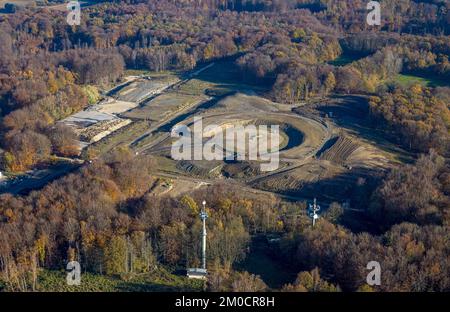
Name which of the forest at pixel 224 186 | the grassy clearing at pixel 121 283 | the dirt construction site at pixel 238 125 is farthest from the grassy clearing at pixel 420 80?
the grassy clearing at pixel 121 283

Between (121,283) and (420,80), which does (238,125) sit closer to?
(420,80)

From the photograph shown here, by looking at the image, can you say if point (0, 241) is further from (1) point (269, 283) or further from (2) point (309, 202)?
(2) point (309, 202)

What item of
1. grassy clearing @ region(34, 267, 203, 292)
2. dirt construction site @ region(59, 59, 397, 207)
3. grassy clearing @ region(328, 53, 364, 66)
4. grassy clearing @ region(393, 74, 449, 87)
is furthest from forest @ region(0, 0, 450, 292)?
dirt construction site @ region(59, 59, 397, 207)

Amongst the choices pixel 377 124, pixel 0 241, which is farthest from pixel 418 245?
pixel 377 124

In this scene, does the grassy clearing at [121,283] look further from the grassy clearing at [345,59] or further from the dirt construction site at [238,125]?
A: the grassy clearing at [345,59]

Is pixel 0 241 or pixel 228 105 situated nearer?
pixel 0 241

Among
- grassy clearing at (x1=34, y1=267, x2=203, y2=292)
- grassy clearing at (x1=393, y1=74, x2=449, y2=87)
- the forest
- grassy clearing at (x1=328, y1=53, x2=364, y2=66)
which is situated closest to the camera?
grassy clearing at (x1=34, y1=267, x2=203, y2=292)

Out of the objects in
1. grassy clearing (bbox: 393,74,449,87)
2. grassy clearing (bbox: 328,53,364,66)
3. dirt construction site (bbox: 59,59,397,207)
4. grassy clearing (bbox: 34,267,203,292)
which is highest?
grassy clearing (bbox: 328,53,364,66)

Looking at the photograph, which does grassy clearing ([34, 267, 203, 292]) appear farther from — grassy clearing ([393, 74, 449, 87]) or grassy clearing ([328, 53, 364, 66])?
grassy clearing ([328, 53, 364, 66])
